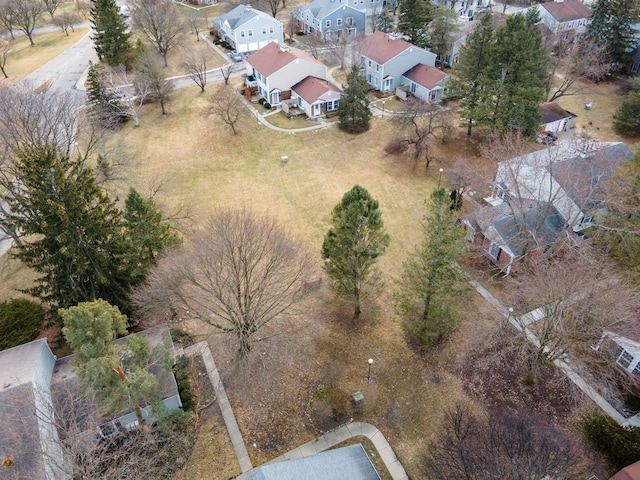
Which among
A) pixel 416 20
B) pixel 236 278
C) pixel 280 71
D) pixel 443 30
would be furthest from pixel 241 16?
pixel 236 278

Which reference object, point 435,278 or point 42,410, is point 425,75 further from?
point 42,410

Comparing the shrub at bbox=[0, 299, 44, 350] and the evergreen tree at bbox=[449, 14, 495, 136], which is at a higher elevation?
the evergreen tree at bbox=[449, 14, 495, 136]

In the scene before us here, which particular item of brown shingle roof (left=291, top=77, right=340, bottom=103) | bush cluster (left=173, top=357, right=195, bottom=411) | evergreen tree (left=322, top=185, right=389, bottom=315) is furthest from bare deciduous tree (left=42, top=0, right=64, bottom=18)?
evergreen tree (left=322, top=185, right=389, bottom=315)

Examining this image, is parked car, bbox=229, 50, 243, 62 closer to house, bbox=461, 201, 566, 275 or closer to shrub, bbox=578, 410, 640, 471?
house, bbox=461, 201, 566, 275

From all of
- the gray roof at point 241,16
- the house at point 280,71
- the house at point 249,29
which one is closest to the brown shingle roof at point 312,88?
the house at point 280,71

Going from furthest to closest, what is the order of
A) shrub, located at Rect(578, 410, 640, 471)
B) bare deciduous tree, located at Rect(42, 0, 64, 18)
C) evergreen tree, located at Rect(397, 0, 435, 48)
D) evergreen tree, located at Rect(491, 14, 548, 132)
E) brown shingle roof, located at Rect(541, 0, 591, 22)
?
1. bare deciduous tree, located at Rect(42, 0, 64, 18)
2. brown shingle roof, located at Rect(541, 0, 591, 22)
3. evergreen tree, located at Rect(397, 0, 435, 48)
4. evergreen tree, located at Rect(491, 14, 548, 132)
5. shrub, located at Rect(578, 410, 640, 471)

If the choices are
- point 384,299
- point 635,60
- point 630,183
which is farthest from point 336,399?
point 635,60

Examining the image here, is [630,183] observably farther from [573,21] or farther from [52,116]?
[573,21]

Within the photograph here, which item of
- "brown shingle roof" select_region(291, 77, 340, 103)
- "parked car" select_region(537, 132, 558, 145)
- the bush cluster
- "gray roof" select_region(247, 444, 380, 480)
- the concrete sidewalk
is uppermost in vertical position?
"brown shingle roof" select_region(291, 77, 340, 103)
